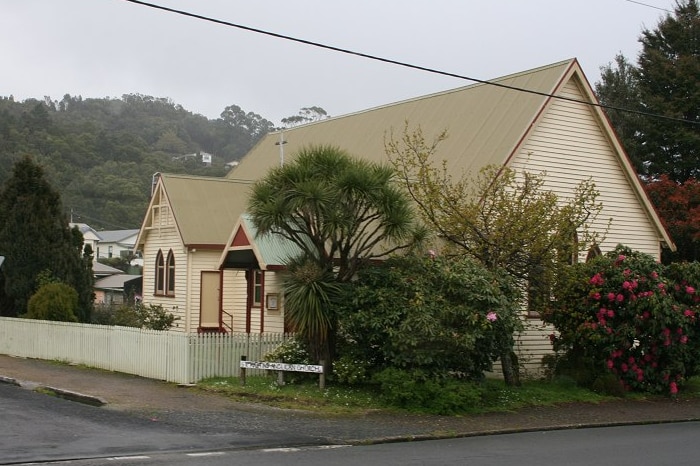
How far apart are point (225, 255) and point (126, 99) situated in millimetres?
169499

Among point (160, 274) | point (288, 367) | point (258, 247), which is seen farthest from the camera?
point (160, 274)

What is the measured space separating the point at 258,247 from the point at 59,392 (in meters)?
6.70

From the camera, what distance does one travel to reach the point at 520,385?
20.4 m

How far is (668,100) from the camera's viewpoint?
37.6 metres

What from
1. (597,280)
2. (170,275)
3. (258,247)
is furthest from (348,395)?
(170,275)

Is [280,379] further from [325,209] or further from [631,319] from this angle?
[631,319]

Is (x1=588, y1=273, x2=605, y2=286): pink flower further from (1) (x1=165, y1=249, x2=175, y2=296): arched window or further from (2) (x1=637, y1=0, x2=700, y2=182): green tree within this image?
(2) (x1=637, y1=0, x2=700, y2=182): green tree

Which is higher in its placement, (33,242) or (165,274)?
(33,242)

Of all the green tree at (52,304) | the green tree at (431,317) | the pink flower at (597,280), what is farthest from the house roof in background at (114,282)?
the pink flower at (597,280)

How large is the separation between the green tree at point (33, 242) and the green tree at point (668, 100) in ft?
81.4

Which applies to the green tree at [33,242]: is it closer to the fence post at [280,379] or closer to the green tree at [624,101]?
the fence post at [280,379]

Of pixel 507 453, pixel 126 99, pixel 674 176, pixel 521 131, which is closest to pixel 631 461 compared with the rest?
pixel 507 453

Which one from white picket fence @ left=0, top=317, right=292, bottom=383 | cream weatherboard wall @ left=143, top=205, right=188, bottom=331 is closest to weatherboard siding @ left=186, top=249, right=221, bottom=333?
cream weatherboard wall @ left=143, top=205, right=188, bottom=331

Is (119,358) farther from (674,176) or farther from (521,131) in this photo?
(674,176)
